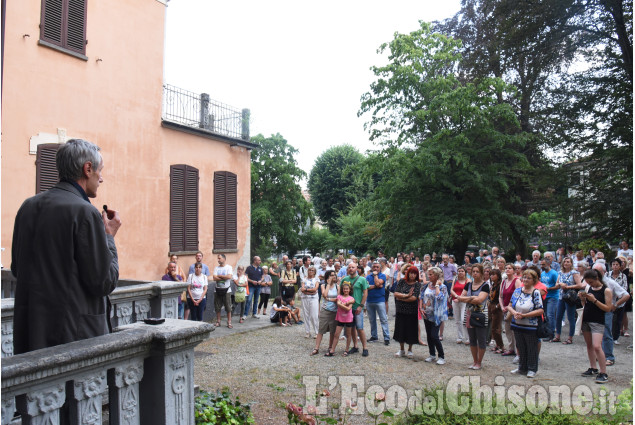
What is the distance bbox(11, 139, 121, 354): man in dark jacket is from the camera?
2676 mm

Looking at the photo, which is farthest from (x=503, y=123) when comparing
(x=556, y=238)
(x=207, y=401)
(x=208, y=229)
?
(x=207, y=401)

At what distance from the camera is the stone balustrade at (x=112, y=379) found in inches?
96.5

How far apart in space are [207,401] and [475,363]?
6.16m

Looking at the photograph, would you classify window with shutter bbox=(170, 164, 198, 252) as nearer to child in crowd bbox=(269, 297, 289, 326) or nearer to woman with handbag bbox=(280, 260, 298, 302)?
woman with handbag bbox=(280, 260, 298, 302)

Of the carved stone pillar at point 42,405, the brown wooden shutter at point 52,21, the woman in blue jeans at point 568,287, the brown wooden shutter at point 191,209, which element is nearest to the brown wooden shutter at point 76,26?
the brown wooden shutter at point 52,21

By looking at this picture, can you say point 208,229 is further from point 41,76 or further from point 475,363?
point 475,363

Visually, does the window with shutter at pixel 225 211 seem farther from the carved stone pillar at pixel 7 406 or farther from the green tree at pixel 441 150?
the carved stone pillar at pixel 7 406

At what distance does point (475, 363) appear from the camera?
978cm

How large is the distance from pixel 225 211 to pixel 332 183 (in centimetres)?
3543

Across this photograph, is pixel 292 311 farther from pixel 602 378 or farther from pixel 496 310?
pixel 602 378

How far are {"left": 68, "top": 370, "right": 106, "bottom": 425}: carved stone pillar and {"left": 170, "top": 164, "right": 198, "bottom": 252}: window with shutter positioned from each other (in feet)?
36.2

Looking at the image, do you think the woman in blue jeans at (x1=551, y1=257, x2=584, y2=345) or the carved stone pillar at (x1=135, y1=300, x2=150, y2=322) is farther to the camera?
the woman in blue jeans at (x1=551, y1=257, x2=584, y2=345)

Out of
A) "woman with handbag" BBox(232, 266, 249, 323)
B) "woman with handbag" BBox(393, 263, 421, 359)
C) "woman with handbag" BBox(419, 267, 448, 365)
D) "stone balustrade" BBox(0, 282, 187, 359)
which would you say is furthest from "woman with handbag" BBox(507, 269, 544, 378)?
"woman with handbag" BBox(232, 266, 249, 323)

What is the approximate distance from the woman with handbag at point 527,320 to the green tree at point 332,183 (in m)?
39.8
